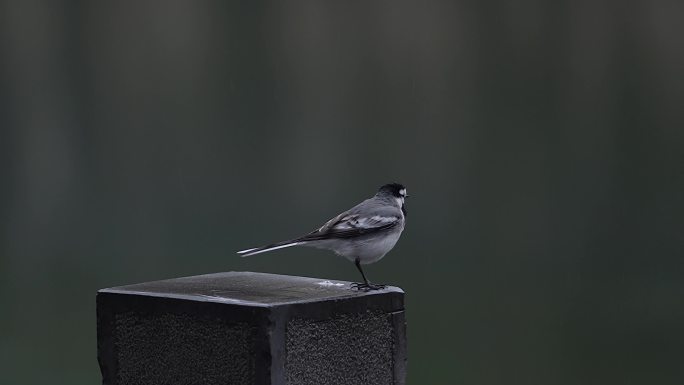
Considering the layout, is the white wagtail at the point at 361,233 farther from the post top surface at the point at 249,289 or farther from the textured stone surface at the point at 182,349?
the textured stone surface at the point at 182,349

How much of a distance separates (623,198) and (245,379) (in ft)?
79.3

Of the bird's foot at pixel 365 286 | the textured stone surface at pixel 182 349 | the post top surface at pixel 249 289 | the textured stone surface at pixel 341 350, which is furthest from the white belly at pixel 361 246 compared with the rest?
the textured stone surface at pixel 182 349

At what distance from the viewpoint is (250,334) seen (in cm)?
473

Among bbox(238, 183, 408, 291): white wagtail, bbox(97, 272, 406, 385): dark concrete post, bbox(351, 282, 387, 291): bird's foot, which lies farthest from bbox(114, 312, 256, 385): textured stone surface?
bbox(238, 183, 408, 291): white wagtail

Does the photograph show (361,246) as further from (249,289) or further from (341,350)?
(341,350)

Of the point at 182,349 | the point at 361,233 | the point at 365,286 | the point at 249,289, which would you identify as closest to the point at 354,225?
the point at 361,233

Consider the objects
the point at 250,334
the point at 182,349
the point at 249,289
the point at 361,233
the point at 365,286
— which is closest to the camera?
the point at 250,334

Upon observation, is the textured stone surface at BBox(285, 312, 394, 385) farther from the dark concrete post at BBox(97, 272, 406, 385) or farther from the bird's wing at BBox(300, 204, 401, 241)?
the bird's wing at BBox(300, 204, 401, 241)

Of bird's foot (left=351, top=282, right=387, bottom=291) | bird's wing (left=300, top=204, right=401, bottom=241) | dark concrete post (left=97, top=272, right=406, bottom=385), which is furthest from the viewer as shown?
bird's wing (left=300, top=204, right=401, bottom=241)

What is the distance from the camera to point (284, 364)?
4746 millimetres

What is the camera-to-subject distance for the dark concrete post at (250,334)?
473cm

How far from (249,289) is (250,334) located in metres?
0.54

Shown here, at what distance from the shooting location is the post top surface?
491cm

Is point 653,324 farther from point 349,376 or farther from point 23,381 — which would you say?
point 349,376
